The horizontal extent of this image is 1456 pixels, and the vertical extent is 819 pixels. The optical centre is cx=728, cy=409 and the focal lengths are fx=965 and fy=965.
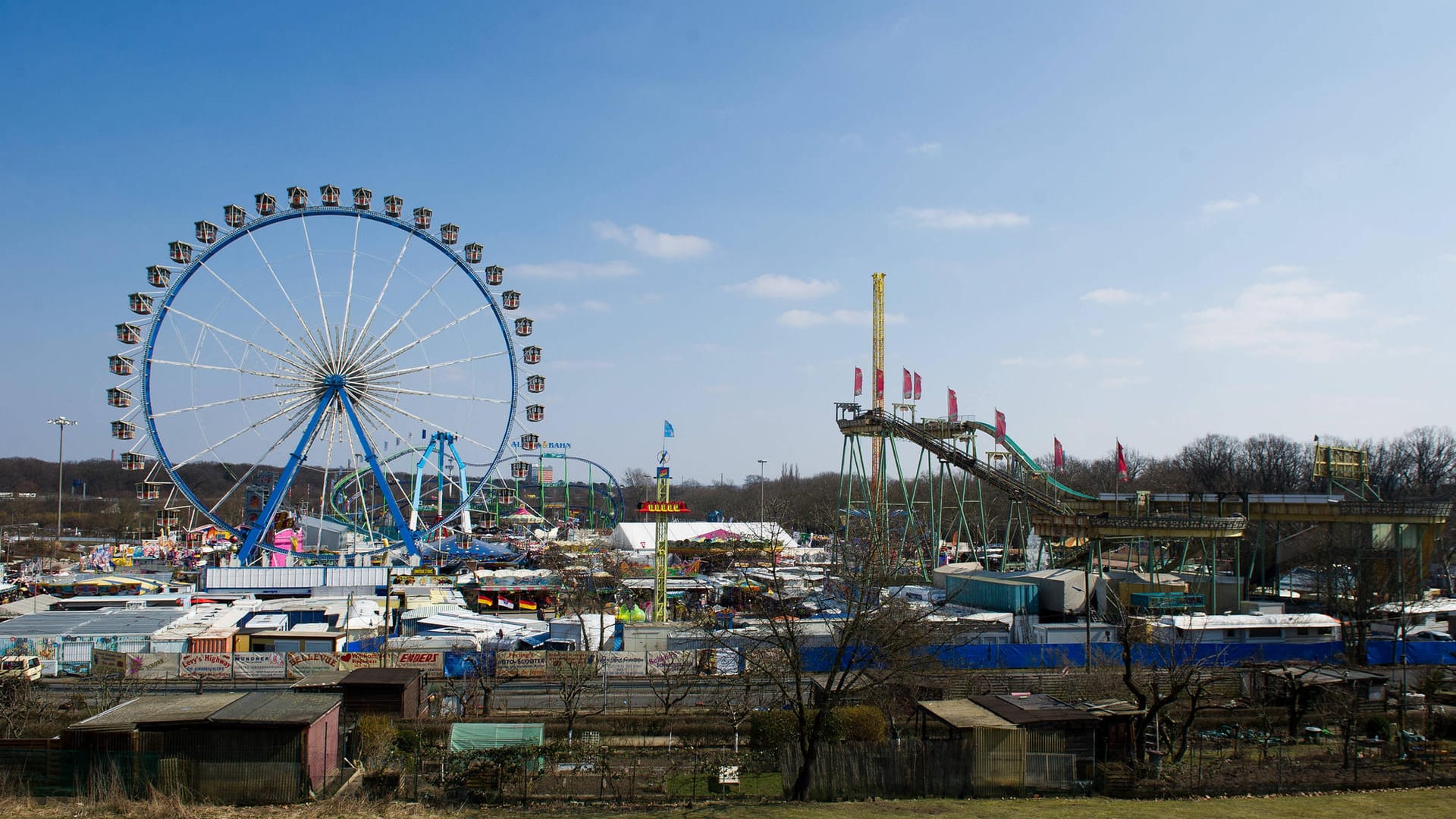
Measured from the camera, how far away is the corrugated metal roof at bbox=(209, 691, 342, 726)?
17.8m

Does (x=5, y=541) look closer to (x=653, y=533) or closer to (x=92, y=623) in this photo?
(x=653, y=533)

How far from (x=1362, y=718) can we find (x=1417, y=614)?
21.1 m

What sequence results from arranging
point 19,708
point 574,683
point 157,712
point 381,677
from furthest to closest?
point 381,677
point 574,683
point 19,708
point 157,712

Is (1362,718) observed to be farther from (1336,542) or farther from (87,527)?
(87,527)

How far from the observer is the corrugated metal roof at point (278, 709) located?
17.8m

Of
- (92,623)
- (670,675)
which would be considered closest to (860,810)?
(670,675)

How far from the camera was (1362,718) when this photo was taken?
24625 mm

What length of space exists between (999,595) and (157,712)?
35.4 meters

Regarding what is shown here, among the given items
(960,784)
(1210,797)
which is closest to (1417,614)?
(1210,797)

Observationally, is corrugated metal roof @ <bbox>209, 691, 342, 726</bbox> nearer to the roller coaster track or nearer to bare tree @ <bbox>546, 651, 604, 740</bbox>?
bare tree @ <bbox>546, 651, 604, 740</bbox>

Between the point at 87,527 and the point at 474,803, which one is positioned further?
the point at 87,527

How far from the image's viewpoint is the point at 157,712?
61.3 ft

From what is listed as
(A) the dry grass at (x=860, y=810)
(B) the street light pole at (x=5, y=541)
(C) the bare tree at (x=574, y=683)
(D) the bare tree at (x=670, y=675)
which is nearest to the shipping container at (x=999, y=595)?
(D) the bare tree at (x=670, y=675)

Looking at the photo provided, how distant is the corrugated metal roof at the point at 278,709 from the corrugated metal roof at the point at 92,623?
20.9 m
